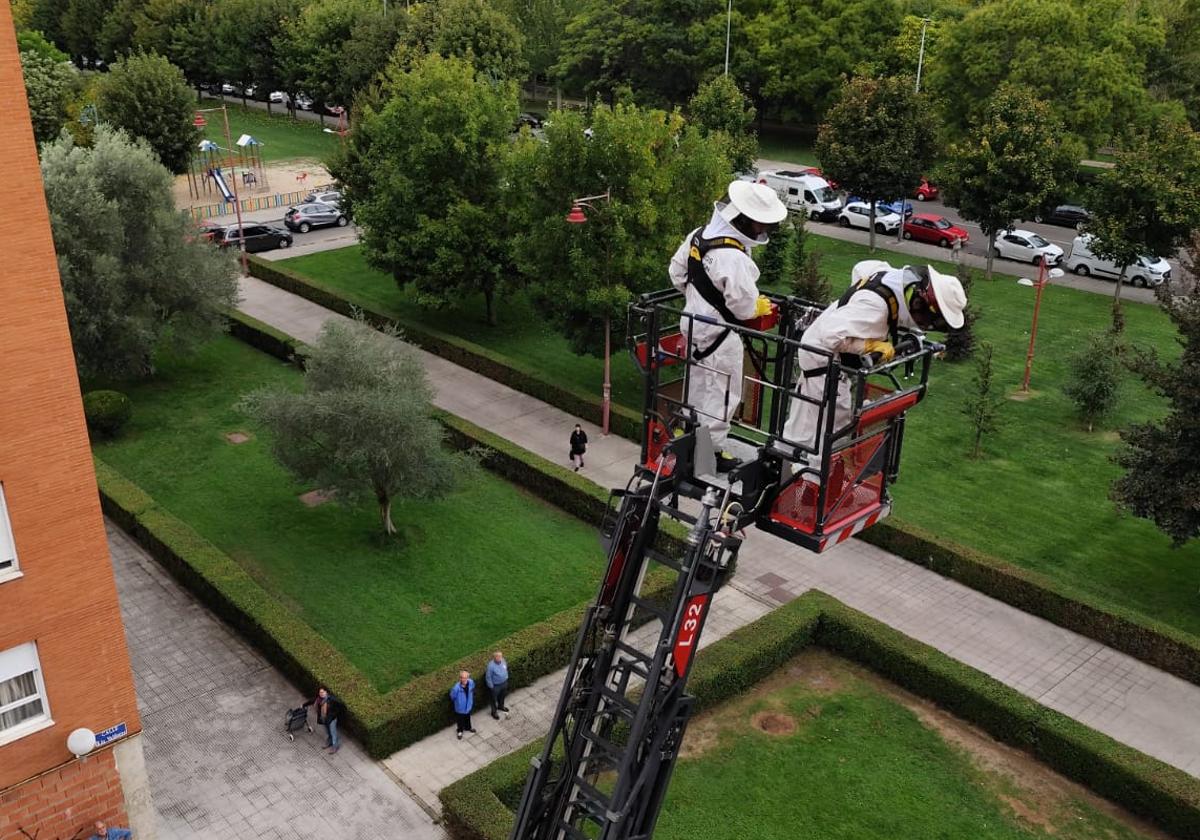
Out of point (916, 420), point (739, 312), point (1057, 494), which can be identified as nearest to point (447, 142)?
point (916, 420)

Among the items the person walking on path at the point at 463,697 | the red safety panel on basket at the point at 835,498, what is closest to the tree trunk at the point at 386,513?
the person walking on path at the point at 463,697

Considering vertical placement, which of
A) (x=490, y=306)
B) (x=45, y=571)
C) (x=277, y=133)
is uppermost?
(x=45, y=571)

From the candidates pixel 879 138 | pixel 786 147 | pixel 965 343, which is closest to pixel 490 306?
pixel 965 343

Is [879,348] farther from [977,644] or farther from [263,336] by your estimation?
[263,336]

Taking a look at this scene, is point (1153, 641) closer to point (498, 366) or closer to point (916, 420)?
point (916, 420)

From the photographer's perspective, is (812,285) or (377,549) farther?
(812,285)

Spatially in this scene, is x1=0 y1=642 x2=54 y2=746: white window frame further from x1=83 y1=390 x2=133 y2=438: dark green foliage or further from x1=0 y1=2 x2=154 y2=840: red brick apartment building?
x1=83 y1=390 x2=133 y2=438: dark green foliage
